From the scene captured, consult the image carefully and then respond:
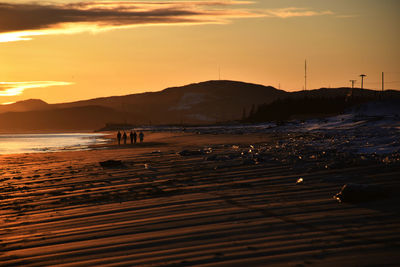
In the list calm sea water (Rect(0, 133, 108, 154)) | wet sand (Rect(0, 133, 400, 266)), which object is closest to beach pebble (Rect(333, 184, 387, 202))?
wet sand (Rect(0, 133, 400, 266))

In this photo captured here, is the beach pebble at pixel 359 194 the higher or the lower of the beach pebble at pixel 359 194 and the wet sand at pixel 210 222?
the higher

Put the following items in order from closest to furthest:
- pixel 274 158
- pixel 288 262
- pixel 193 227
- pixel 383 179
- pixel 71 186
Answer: pixel 288 262 < pixel 193 227 < pixel 383 179 < pixel 71 186 < pixel 274 158

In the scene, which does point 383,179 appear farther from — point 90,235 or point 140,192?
point 90,235

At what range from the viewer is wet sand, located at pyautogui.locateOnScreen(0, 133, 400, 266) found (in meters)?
4.91

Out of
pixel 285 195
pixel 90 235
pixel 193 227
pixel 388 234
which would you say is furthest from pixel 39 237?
pixel 388 234

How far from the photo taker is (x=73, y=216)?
7.54 m

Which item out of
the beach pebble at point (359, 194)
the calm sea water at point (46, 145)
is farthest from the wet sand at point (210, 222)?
the calm sea water at point (46, 145)

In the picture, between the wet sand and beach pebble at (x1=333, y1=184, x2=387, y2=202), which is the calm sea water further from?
beach pebble at (x1=333, y1=184, x2=387, y2=202)

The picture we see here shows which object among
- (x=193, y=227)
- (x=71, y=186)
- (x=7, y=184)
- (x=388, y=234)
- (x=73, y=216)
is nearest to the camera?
(x=388, y=234)

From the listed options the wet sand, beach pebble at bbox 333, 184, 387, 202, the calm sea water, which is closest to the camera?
the wet sand

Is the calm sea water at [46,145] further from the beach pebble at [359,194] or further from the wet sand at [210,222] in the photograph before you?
the beach pebble at [359,194]

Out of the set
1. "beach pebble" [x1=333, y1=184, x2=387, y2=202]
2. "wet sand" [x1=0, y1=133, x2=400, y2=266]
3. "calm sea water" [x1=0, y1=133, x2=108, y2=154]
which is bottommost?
"calm sea water" [x1=0, y1=133, x2=108, y2=154]

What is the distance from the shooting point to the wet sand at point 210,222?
16.1 feet

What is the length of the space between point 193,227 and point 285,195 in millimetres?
2352
